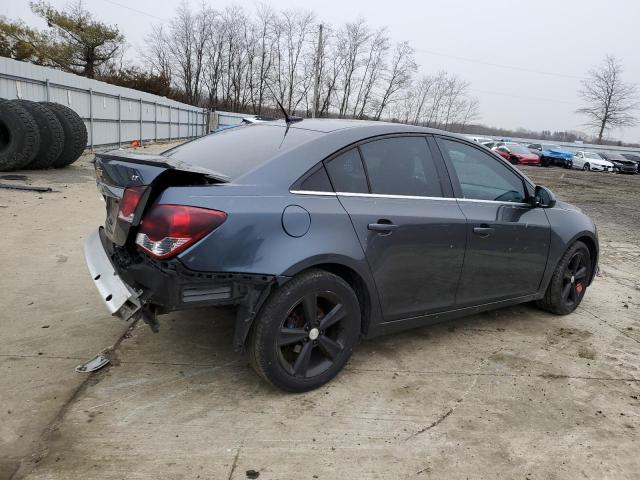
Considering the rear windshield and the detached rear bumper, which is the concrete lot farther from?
the rear windshield

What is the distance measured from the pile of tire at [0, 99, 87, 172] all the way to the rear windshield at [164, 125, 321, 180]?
7.94 m

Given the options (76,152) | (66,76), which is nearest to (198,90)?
(66,76)

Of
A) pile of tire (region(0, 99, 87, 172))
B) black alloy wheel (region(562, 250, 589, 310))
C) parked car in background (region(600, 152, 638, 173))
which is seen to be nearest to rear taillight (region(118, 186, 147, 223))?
black alloy wheel (region(562, 250, 589, 310))

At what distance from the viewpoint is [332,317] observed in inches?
118

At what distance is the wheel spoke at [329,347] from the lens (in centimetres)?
302

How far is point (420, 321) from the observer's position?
353 centimetres

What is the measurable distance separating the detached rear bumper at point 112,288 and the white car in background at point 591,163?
129ft

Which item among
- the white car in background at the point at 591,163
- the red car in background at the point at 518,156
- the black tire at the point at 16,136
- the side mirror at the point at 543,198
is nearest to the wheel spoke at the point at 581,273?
the side mirror at the point at 543,198

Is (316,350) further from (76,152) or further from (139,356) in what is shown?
(76,152)

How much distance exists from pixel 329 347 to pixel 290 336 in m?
0.30

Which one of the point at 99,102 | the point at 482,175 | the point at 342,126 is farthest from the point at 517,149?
the point at 342,126

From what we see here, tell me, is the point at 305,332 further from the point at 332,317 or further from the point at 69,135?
the point at 69,135

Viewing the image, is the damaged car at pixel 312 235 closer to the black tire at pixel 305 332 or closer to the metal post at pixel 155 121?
the black tire at pixel 305 332

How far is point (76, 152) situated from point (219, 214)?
11.2 meters
